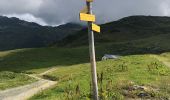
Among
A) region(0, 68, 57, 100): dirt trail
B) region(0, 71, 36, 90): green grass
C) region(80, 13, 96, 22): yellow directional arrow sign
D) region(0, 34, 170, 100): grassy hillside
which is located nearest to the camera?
region(80, 13, 96, 22): yellow directional arrow sign

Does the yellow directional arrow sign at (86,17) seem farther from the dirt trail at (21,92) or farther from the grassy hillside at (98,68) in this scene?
the dirt trail at (21,92)

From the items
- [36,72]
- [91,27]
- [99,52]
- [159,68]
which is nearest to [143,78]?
[159,68]

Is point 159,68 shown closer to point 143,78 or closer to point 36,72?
point 143,78

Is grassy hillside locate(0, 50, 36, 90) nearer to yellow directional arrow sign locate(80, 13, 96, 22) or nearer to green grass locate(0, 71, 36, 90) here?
green grass locate(0, 71, 36, 90)

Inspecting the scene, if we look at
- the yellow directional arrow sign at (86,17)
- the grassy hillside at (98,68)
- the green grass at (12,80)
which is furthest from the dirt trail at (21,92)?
the yellow directional arrow sign at (86,17)

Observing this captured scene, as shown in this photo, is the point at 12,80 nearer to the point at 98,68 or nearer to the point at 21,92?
the point at 98,68

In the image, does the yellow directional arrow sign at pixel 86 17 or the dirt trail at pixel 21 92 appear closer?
the yellow directional arrow sign at pixel 86 17

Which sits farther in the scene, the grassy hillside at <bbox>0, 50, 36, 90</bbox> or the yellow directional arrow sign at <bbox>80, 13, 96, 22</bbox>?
the grassy hillside at <bbox>0, 50, 36, 90</bbox>

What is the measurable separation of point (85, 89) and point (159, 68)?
15.8 m

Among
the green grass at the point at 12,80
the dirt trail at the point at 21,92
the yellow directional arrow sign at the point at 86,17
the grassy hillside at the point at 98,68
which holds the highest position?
the yellow directional arrow sign at the point at 86,17

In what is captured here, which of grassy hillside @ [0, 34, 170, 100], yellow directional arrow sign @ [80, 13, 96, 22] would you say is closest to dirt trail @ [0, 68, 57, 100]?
grassy hillside @ [0, 34, 170, 100]

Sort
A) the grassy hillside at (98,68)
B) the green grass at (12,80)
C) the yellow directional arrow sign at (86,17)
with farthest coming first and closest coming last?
1. the green grass at (12,80)
2. the grassy hillside at (98,68)
3. the yellow directional arrow sign at (86,17)

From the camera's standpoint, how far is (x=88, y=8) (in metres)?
21.1

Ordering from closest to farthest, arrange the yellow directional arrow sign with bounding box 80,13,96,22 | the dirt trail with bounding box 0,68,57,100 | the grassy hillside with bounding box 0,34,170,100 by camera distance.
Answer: the yellow directional arrow sign with bounding box 80,13,96,22 → the grassy hillside with bounding box 0,34,170,100 → the dirt trail with bounding box 0,68,57,100
